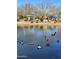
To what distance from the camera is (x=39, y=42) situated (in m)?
1.55

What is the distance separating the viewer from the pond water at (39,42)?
5.07 ft

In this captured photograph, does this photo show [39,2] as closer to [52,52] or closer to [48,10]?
[48,10]

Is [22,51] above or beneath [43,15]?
beneath

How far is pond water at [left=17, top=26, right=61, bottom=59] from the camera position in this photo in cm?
154
